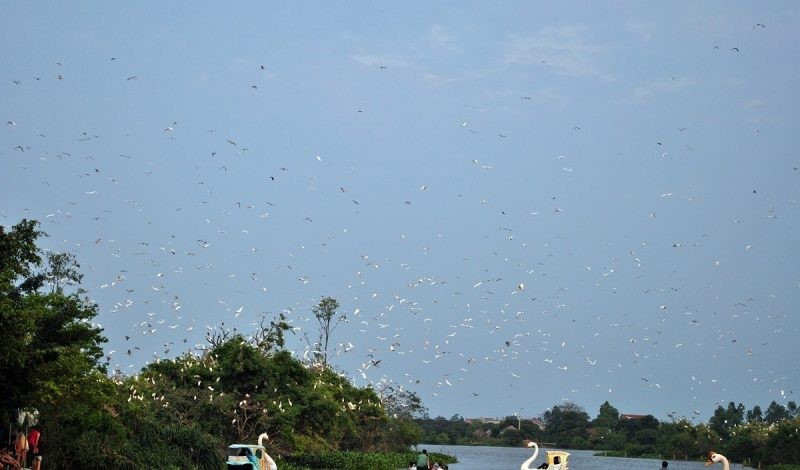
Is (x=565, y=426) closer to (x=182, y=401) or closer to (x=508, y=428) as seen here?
(x=508, y=428)

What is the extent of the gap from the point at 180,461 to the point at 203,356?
19.3 meters

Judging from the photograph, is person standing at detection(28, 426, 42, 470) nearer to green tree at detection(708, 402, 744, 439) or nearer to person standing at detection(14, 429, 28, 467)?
person standing at detection(14, 429, 28, 467)

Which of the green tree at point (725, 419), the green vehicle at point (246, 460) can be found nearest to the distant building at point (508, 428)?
the green tree at point (725, 419)

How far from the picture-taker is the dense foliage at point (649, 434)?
98.9m

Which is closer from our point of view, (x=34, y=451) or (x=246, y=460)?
(x=34, y=451)

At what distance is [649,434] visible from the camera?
157m

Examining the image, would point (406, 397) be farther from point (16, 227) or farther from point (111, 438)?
point (16, 227)

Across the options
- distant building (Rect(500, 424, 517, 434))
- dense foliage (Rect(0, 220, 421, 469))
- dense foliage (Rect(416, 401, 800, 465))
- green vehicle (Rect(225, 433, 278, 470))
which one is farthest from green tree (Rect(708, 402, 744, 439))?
green vehicle (Rect(225, 433, 278, 470))

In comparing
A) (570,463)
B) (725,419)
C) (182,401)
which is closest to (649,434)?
(725,419)

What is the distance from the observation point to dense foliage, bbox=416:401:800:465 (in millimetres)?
98938

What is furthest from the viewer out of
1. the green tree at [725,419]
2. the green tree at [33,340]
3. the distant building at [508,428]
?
the distant building at [508,428]

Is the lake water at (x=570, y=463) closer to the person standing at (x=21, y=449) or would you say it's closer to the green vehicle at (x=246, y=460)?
the green vehicle at (x=246, y=460)

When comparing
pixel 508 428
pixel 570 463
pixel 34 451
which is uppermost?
pixel 508 428

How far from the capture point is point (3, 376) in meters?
26.5
